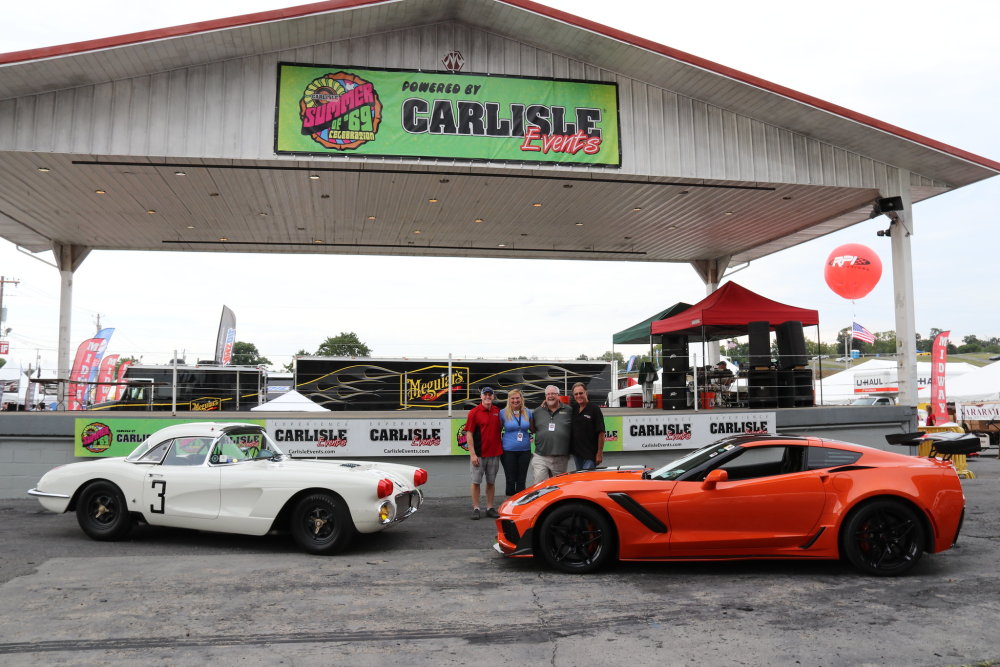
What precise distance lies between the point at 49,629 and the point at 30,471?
7.44 meters

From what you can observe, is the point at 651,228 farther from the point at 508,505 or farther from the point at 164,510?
the point at 164,510

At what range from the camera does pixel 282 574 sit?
611 centimetres

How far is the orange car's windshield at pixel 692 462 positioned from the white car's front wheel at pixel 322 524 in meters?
3.03

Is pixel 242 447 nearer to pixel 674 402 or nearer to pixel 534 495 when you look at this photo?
pixel 534 495

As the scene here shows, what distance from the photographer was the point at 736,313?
1444 centimetres

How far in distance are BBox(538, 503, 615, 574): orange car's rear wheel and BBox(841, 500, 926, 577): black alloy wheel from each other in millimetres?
2017

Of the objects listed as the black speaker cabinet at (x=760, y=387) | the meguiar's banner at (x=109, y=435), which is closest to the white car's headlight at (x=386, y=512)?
A: the meguiar's banner at (x=109, y=435)

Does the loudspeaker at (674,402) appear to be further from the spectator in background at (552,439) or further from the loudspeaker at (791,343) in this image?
the spectator in background at (552,439)

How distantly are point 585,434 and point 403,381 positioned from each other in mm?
11805

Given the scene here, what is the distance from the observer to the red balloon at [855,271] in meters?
16.2

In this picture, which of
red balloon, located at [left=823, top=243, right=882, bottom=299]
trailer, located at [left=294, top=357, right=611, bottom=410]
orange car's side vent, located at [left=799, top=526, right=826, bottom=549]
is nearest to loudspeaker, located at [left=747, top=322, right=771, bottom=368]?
red balloon, located at [left=823, top=243, right=882, bottom=299]

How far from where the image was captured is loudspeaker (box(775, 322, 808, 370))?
13.8m

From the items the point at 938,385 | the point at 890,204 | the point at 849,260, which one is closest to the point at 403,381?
the point at 849,260

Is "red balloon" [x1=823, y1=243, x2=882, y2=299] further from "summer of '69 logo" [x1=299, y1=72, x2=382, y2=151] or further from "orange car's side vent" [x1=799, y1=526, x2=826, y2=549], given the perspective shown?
"orange car's side vent" [x1=799, y1=526, x2=826, y2=549]
